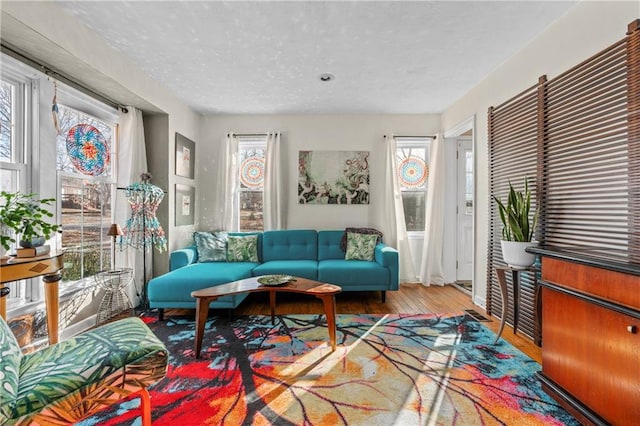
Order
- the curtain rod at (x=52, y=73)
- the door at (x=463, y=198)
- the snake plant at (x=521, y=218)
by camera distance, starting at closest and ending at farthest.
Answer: the curtain rod at (x=52, y=73) < the snake plant at (x=521, y=218) < the door at (x=463, y=198)

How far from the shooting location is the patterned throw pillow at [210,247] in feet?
12.1

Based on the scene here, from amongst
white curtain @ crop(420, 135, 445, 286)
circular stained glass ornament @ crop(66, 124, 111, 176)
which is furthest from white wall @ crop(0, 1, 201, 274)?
white curtain @ crop(420, 135, 445, 286)

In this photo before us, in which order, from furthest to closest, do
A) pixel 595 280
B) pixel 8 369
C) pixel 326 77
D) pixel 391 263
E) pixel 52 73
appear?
1. pixel 391 263
2. pixel 326 77
3. pixel 52 73
4. pixel 595 280
5. pixel 8 369

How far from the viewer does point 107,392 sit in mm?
1235

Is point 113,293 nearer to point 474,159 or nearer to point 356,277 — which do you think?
point 356,277

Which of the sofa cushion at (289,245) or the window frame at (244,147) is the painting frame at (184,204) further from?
the sofa cushion at (289,245)

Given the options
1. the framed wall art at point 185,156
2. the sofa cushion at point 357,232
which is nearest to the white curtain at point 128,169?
the framed wall art at point 185,156

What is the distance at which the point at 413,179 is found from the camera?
4.44m

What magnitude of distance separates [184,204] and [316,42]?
8.85 feet

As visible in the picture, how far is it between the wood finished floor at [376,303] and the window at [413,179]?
109cm

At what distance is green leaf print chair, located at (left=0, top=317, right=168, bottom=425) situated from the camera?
108cm

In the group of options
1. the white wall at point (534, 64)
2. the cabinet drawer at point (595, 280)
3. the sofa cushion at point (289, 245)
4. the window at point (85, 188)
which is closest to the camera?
the cabinet drawer at point (595, 280)

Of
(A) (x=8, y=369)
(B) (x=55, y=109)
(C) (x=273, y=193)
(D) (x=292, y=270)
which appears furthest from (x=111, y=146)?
(A) (x=8, y=369)

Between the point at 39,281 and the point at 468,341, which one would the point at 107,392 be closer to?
the point at 39,281
